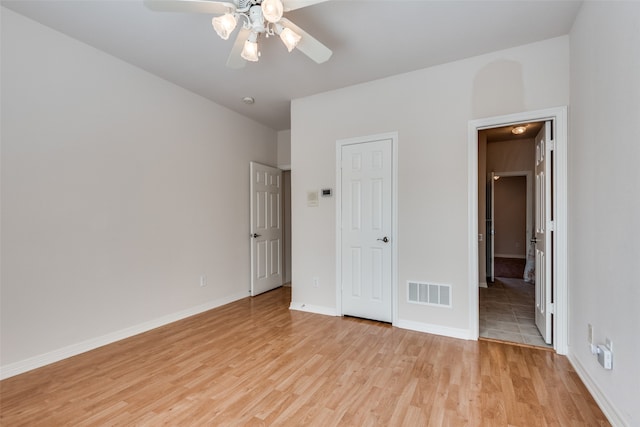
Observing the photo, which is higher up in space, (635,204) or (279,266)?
(635,204)

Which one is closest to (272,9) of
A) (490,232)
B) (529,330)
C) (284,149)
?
(284,149)

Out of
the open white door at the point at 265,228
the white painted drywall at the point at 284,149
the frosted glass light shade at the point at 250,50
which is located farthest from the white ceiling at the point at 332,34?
the white painted drywall at the point at 284,149

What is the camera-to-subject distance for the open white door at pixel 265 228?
4535 mm

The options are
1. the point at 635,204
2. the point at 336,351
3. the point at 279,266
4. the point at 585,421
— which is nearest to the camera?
the point at 635,204

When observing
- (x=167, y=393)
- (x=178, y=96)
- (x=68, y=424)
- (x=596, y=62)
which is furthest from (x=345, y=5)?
(x=68, y=424)

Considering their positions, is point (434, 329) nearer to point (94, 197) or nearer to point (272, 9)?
point (272, 9)

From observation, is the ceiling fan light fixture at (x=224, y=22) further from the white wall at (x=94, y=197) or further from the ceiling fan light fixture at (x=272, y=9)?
the white wall at (x=94, y=197)

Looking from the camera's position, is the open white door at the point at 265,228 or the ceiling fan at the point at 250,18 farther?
the open white door at the point at 265,228

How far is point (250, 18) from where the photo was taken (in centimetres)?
192

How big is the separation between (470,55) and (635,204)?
200 centimetres

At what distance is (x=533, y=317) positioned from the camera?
11.2 feet

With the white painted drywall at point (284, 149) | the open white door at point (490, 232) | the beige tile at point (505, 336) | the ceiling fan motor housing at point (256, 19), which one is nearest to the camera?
the ceiling fan motor housing at point (256, 19)

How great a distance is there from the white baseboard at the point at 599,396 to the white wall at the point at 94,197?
12.4ft

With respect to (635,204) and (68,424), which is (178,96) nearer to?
(68,424)
